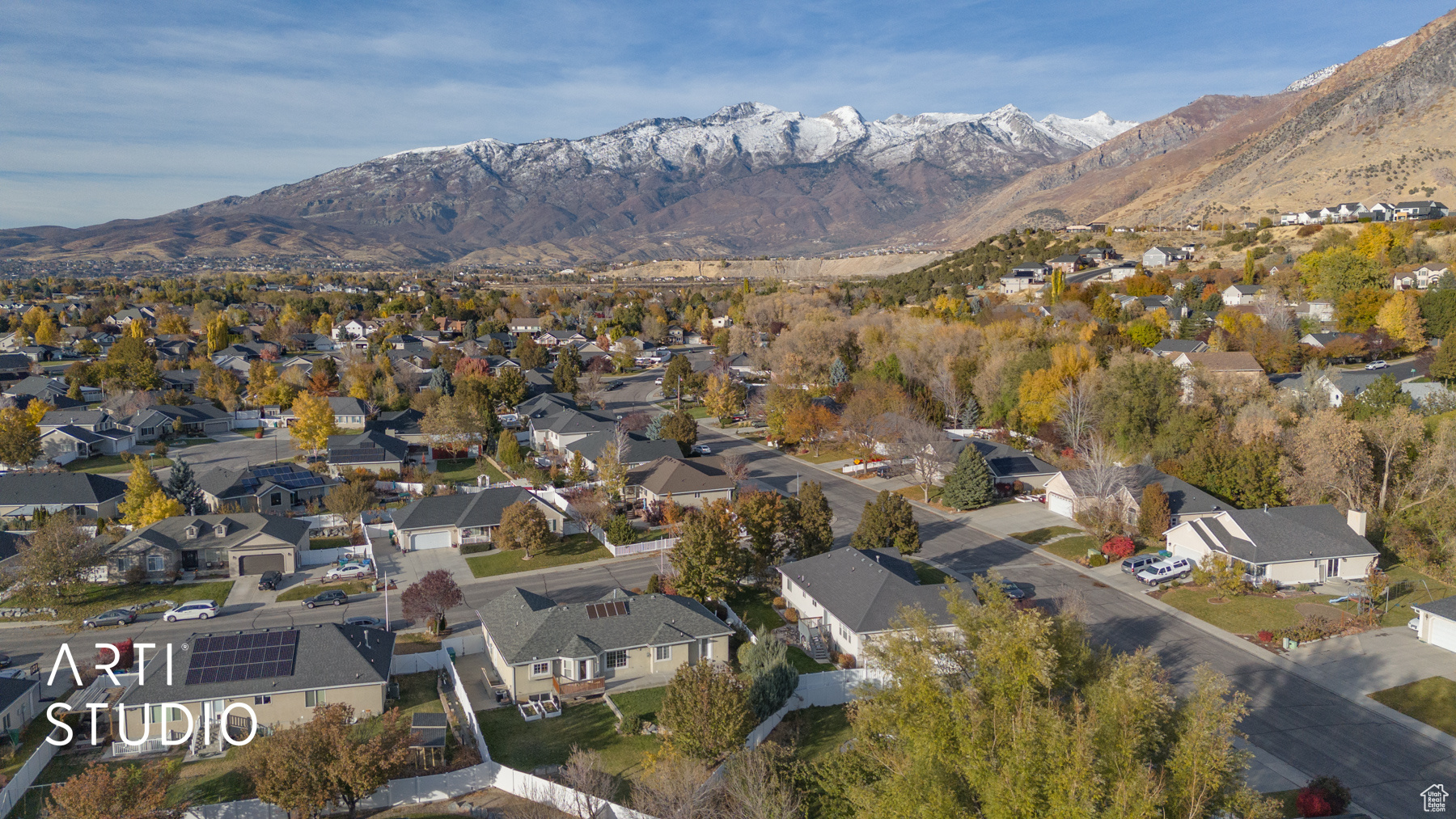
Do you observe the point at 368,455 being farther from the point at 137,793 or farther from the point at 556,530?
the point at 137,793

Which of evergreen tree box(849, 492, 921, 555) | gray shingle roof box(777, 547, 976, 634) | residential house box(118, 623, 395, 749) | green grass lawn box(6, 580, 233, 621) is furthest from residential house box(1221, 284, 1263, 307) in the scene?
green grass lawn box(6, 580, 233, 621)

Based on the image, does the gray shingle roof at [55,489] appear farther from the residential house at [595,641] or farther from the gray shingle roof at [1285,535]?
the gray shingle roof at [1285,535]

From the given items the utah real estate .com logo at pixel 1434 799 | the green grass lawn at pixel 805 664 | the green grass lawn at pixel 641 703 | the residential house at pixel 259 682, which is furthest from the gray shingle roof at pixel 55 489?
the utah real estate .com logo at pixel 1434 799

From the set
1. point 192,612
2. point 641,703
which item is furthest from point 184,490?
point 641,703

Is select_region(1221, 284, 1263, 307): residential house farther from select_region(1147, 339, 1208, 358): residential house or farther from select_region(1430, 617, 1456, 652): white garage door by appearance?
select_region(1430, 617, 1456, 652): white garage door

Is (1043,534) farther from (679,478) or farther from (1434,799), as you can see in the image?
(1434,799)
